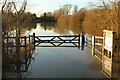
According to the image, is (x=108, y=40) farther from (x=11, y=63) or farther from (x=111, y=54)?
(x=11, y=63)

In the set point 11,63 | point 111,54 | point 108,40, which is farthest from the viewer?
point 108,40

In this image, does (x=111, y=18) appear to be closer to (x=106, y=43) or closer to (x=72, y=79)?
(x=106, y=43)

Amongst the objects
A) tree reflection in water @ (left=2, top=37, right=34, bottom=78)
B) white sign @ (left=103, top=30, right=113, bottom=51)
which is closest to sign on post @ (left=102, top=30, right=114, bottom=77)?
white sign @ (left=103, top=30, right=113, bottom=51)

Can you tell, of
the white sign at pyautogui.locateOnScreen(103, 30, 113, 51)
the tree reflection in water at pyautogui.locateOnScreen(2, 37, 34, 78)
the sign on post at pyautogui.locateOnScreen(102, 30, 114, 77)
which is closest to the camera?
the tree reflection in water at pyautogui.locateOnScreen(2, 37, 34, 78)

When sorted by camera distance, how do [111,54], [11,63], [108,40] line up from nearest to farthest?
[11,63], [111,54], [108,40]

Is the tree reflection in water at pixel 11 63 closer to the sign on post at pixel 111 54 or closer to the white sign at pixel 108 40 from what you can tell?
Result: the sign on post at pixel 111 54

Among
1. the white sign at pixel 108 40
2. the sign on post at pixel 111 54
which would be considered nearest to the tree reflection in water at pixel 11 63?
the sign on post at pixel 111 54

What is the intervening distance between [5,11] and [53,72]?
3.37 m

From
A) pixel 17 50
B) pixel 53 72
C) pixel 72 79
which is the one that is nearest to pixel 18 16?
pixel 17 50

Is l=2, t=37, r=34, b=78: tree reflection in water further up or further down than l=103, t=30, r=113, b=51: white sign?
further down

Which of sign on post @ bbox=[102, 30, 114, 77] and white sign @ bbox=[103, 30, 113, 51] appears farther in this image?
white sign @ bbox=[103, 30, 113, 51]

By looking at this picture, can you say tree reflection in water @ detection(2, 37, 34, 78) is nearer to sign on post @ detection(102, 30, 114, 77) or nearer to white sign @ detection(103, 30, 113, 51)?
sign on post @ detection(102, 30, 114, 77)

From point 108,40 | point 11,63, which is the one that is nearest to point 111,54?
point 108,40

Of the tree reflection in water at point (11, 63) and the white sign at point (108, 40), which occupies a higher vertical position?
the white sign at point (108, 40)
